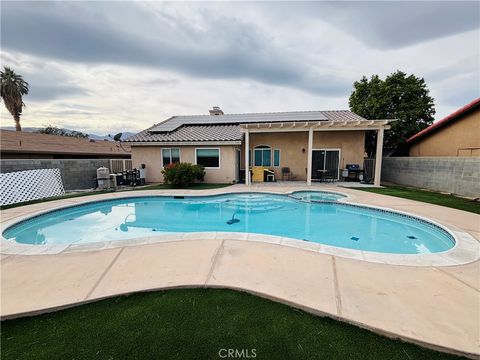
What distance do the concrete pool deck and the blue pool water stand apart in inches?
82.9

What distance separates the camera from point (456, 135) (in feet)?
40.2

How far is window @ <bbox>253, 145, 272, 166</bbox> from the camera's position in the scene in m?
15.0

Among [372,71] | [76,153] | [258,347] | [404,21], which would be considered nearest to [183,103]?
[76,153]

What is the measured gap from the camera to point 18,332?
7.04 feet

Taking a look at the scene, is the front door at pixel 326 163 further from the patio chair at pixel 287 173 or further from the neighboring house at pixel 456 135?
the neighboring house at pixel 456 135

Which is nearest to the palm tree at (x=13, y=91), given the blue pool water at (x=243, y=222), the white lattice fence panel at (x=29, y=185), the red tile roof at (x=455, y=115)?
the white lattice fence panel at (x=29, y=185)

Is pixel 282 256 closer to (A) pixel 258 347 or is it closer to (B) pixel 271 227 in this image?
(A) pixel 258 347

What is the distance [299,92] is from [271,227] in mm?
13429

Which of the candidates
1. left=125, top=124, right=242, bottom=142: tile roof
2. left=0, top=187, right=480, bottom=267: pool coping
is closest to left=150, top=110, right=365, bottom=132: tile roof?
left=125, top=124, right=242, bottom=142: tile roof

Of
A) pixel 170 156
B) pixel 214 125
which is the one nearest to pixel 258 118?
pixel 214 125

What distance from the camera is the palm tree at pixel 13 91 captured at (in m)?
23.3

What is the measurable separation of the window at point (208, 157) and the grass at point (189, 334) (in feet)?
36.9

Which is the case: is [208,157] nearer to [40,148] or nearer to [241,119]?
[241,119]

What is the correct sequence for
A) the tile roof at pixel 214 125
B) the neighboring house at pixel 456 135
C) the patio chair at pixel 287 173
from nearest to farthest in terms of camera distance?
the neighboring house at pixel 456 135 < the tile roof at pixel 214 125 < the patio chair at pixel 287 173
